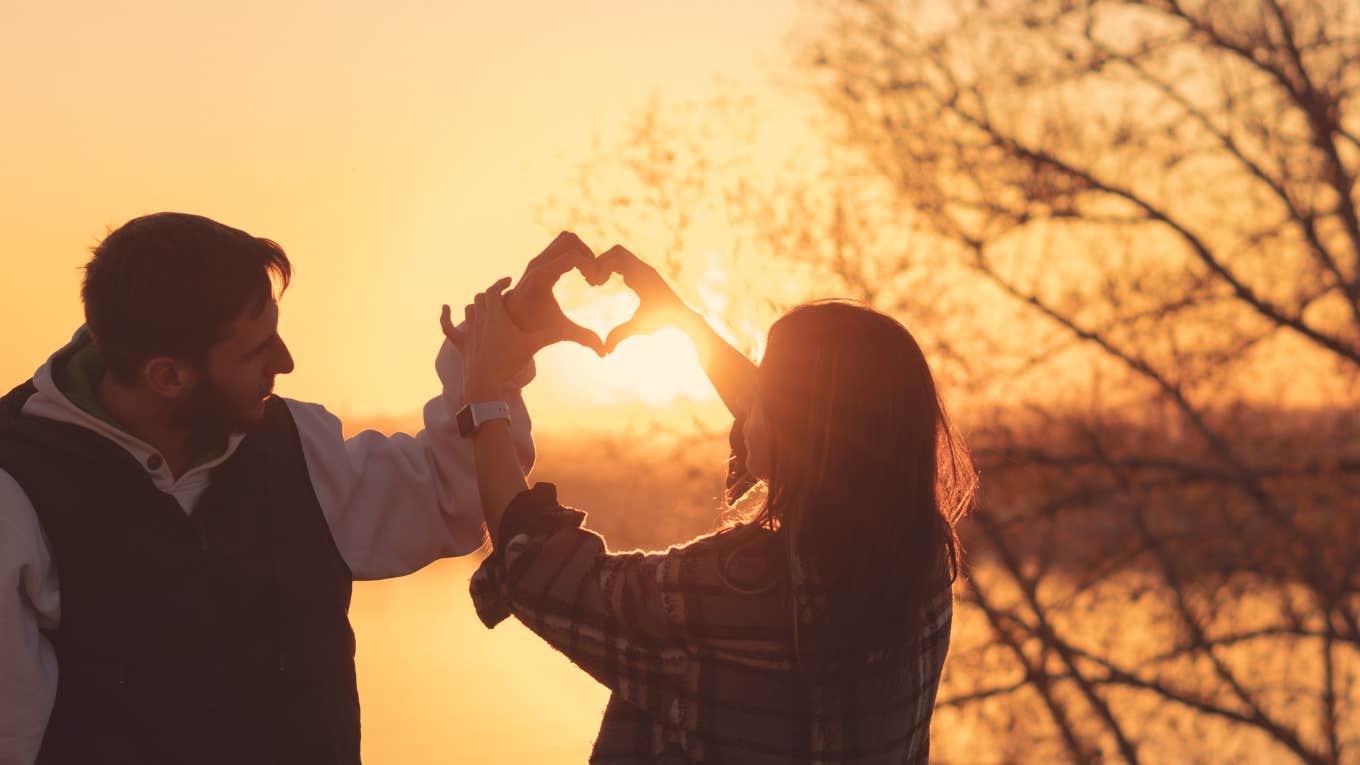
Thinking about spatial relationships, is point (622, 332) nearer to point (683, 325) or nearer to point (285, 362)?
point (683, 325)

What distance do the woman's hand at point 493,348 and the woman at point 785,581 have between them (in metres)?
0.18

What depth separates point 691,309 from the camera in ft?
6.57

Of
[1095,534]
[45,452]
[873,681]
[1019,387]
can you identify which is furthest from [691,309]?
[1095,534]

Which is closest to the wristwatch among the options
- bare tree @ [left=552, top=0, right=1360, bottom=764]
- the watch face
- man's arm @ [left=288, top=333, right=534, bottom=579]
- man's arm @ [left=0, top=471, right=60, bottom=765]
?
the watch face

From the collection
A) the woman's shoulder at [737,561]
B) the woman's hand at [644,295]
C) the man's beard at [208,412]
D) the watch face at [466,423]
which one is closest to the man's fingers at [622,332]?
the woman's hand at [644,295]

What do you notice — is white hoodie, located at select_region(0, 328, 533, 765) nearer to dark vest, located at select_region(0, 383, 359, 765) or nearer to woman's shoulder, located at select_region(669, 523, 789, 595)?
dark vest, located at select_region(0, 383, 359, 765)

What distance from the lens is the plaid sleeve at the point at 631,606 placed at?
5.19 ft

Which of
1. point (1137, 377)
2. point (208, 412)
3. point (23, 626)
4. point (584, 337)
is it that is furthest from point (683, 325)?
point (1137, 377)

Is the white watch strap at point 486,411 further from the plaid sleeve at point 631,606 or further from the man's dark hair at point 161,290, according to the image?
the man's dark hair at point 161,290

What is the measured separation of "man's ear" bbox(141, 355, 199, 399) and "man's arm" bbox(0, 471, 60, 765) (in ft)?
0.65

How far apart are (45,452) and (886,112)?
596 cm

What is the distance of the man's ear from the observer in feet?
5.63

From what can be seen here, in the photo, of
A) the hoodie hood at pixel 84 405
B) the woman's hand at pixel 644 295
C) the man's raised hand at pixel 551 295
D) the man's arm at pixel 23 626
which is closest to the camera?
the man's arm at pixel 23 626

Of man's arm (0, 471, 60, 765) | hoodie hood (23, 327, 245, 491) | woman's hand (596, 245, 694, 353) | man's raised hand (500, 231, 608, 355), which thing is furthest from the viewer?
woman's hand (596, 245, 694, 353)
